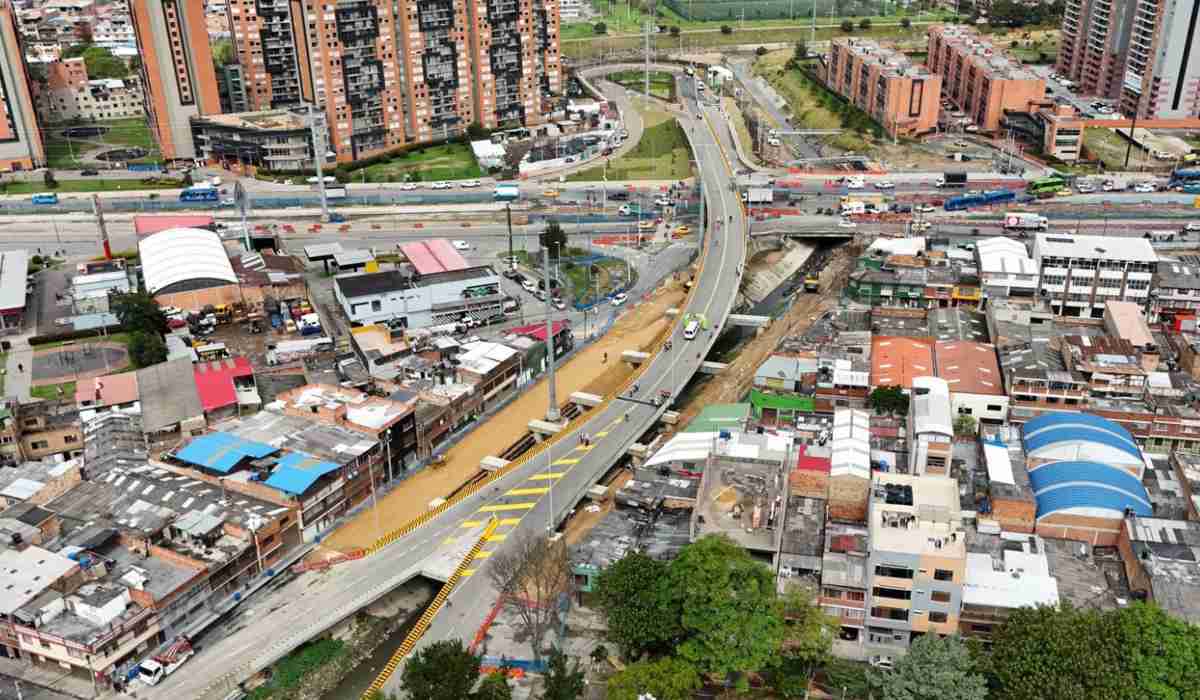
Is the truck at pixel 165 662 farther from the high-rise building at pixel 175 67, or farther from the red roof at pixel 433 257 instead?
the high-rise building at pixel 175 67

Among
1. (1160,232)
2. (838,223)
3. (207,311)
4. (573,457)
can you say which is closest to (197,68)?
(207,311)

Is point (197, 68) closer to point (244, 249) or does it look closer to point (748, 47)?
point (244, 249)

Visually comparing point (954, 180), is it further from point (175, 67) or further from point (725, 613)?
point (175, 67)

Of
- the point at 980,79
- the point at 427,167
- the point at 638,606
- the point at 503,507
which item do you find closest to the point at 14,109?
the point at 427,167

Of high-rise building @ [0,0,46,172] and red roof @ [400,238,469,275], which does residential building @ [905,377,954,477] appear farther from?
high-rise building @ [0,0,46,172]

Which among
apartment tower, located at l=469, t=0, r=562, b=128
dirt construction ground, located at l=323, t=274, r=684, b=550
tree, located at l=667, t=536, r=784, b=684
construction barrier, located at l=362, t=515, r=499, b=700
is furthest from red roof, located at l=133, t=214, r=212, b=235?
tree, located at l=667, t=536, r=784, b=684
